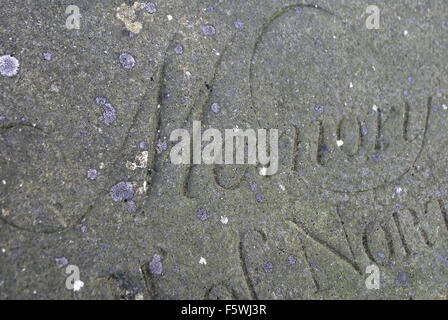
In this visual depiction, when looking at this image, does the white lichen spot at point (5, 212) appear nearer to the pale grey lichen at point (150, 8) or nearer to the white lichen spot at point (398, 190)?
the pale grey lichen at point (150, 8)

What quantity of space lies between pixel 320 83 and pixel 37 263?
51.7 inches

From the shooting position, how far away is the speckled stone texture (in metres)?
1.85

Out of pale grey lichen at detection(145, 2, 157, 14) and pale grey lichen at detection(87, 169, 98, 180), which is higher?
pale grey lichen at detection(145, 2, 157, 14)

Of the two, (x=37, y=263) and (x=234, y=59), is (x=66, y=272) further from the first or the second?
(x=234, y=59)

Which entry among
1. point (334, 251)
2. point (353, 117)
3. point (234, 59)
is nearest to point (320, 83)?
point (353, 117)

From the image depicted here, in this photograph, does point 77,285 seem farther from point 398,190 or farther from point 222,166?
point 398,190

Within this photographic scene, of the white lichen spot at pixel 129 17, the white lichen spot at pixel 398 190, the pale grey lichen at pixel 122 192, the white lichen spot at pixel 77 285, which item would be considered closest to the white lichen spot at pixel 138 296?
the white lichen spot at pixel 77 285

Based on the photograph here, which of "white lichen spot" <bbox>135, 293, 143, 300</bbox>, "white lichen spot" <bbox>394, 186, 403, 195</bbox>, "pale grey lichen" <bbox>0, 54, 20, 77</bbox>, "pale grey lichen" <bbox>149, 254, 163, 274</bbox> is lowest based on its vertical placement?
"white lichen spot" <bbox>135, 293, 143, 300</bbox>

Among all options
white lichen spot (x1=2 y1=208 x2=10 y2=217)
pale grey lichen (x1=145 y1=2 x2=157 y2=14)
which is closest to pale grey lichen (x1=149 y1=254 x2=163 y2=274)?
white lichen spot (x1=2 y1=208 x2=10 y2=217)

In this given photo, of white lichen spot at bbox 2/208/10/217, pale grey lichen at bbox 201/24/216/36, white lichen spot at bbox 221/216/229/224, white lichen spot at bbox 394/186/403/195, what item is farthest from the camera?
white lichen spot at bbox 394/186/403/195

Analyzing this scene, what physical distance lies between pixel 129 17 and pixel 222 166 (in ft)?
2.23

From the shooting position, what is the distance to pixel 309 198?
2137 mm

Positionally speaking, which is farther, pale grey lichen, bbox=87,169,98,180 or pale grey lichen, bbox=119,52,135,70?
pale grey lichen, bbox=119,52,135,70

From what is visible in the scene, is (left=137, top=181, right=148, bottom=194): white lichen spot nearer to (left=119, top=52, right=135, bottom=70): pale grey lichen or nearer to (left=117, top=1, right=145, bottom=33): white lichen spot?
(left=119, top=52, right=135, bottom=70): pale grey lichen
